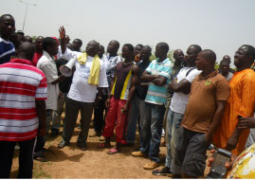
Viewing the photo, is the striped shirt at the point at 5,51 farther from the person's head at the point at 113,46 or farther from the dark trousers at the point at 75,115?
the person's head at the point at 113,46

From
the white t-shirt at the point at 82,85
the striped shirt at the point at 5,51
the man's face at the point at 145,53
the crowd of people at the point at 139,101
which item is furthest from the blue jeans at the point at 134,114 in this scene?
the striped shirt at the point at 5,51

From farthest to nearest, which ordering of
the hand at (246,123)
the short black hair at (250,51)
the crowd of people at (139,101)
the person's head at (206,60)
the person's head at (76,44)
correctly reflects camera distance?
1. the person's head at (76,44)
2. the person's head at (206,60)
3. the short black hair at (250,51)
4. the crowd of people at (139,101)
5. the hand at (246,123)

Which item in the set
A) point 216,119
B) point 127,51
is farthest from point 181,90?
point 127,51

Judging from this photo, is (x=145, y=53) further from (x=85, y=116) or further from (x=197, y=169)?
(x=197, y=169)

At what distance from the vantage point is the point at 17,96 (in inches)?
89.9

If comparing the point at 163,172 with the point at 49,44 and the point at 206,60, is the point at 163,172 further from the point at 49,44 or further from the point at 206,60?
the point at 49,44

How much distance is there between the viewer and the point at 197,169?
8.63 ft

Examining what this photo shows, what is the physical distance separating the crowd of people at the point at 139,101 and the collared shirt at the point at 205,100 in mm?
12

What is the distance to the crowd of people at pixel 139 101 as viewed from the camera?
2303 mm

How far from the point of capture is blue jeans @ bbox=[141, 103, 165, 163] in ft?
12.8

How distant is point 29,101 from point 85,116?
2166 millimetres

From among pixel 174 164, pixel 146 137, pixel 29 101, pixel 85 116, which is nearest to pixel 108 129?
pixel 85 116

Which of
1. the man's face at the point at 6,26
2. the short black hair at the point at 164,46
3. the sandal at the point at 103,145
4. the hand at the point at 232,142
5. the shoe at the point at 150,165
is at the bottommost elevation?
the sandal at the point at 103,145

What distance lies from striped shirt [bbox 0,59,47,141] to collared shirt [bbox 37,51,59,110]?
133 cm
